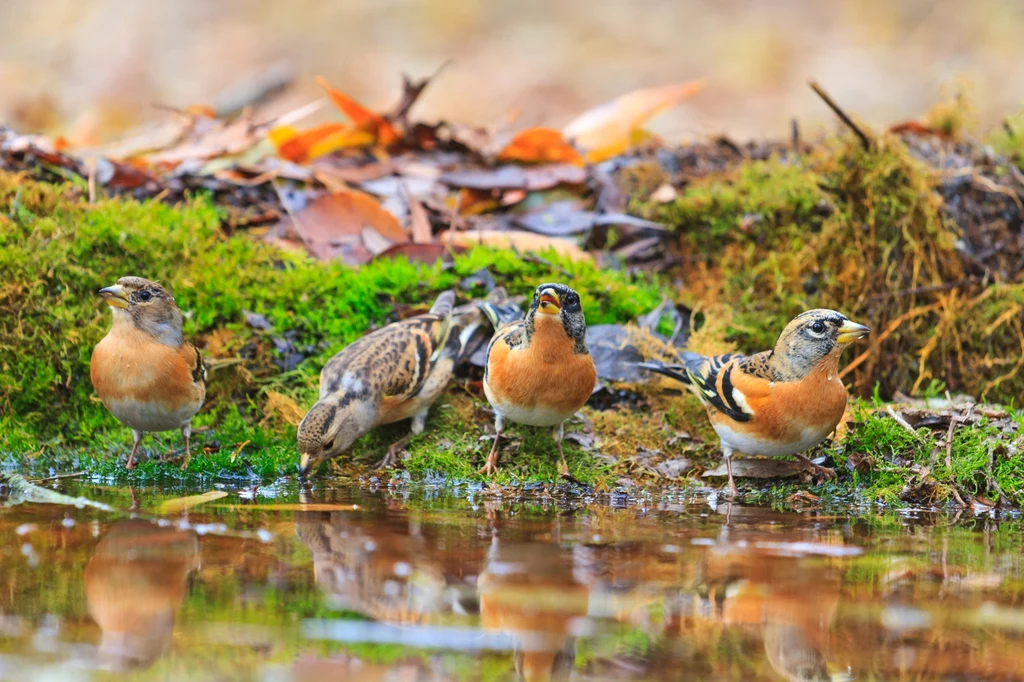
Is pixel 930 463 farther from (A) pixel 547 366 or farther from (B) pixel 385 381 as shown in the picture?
(B) pixel 385 381

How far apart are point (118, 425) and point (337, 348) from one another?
152 cm

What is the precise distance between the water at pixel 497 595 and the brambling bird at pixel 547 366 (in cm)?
88

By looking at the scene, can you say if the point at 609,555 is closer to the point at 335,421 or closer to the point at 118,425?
the point at 335,421

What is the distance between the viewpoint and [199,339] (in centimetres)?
699

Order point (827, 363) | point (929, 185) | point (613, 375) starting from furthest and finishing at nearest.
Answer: point (929, 185)
point (613, 375)
point (827, 363)

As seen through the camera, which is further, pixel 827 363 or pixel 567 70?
pixel 567 70

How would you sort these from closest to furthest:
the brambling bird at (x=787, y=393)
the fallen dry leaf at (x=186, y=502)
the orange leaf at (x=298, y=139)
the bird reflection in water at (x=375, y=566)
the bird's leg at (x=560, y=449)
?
the bird reflection in water at (x=375, y=566) < the fallen dry leaf at (x=186, y=502) < the brambling bird at (x=787, y=393) < the bird's leg at (x=560, y=449) < the orange leaf at (x=298, y=139)

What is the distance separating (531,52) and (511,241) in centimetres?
965

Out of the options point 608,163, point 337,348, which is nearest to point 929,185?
point 608,163

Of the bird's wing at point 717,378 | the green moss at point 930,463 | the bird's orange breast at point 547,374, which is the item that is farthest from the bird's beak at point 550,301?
the green moss at point 930,463

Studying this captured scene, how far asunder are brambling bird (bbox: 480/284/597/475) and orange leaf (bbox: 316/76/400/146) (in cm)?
401

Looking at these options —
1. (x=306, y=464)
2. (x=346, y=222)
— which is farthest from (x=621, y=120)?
(x=306, y=464)

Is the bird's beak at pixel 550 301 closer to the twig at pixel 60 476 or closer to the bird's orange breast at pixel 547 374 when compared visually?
the bird's orange breast at pixel 547 374

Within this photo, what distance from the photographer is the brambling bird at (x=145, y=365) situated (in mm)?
5879
